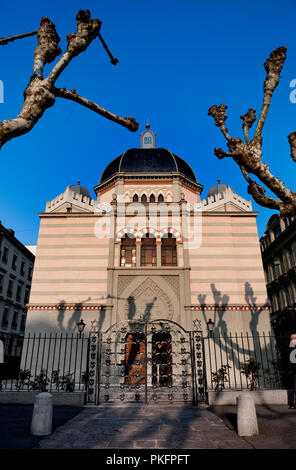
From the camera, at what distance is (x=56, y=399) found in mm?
9961

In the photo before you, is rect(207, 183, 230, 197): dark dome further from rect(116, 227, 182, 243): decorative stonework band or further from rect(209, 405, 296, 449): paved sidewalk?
rect(209, 405, 296, 449): paved sidewalk

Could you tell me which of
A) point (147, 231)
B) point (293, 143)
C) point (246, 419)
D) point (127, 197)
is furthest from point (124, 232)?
point (246, 419)

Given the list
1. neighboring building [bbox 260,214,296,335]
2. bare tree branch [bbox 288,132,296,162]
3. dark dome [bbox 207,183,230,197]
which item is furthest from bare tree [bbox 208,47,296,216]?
dark dome [bbox 207,183,230,197]

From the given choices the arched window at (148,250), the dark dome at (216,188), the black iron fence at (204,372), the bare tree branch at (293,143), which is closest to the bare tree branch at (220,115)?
the bare tree branch at (293,143)

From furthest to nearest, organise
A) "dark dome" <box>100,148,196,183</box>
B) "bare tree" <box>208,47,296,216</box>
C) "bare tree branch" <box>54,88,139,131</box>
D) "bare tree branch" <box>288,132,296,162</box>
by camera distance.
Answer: "dark dome" <box>100,148,196,183</box>
"bare tree branch" <box>288,132,296,162</box>
"bare tree" <box>208,47,296,216</box>
"bare tree branch" <box>54,88,139,131</box>

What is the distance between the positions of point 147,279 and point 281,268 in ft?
60.0

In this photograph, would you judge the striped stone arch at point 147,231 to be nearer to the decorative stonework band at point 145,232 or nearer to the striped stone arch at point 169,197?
the decorative stonework band at point 145,232

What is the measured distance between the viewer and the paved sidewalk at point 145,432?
5316mm

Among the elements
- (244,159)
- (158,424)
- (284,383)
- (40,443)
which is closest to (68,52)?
(244,159)

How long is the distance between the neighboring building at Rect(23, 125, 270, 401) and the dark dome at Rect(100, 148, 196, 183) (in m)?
2.38

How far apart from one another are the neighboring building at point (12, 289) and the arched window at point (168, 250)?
18.6m

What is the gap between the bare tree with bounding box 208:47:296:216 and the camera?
26.0 ft

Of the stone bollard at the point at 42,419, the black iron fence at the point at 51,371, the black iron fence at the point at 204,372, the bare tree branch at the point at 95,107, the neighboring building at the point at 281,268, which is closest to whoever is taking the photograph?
the stone bollard at the point at 42,419
